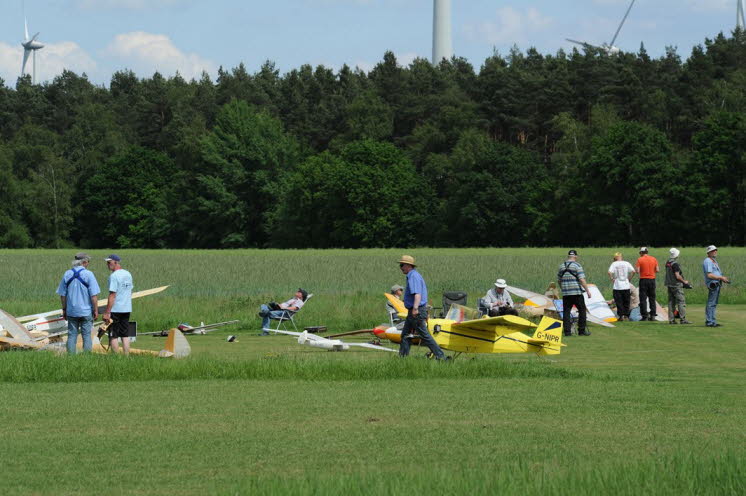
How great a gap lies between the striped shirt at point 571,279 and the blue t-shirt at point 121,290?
862cm

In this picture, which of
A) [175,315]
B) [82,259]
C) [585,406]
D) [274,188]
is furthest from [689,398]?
[274,188]

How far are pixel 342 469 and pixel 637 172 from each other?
228 ft

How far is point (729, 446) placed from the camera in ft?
25.7

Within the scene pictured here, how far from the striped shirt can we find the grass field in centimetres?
218

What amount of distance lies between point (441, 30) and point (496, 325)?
86.1 metres

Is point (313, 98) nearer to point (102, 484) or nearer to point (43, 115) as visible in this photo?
point (43, 115)

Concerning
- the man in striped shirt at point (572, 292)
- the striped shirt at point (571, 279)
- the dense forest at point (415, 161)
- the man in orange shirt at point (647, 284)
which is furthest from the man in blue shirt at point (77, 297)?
the dense forest at point (415, 161)

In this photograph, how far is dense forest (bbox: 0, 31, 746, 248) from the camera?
2921 inches

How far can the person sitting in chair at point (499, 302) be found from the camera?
63.1 feet

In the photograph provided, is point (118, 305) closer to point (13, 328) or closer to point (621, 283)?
point (13, 328)

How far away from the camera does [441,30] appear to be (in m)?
98.6

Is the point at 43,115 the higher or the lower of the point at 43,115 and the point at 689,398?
the higher

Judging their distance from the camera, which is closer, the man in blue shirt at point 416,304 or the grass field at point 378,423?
the grass field at point 378,423

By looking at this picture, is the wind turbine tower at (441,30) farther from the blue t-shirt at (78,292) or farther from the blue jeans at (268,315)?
the blue t-shirt at (78,292)
